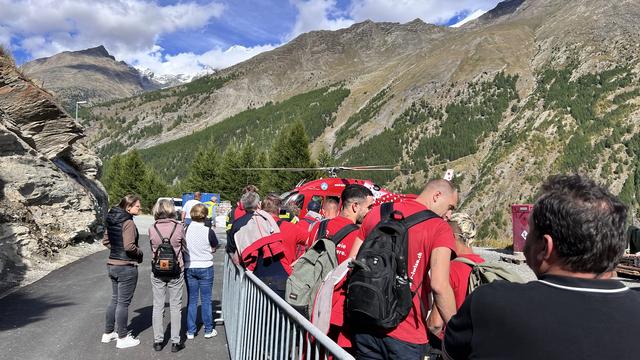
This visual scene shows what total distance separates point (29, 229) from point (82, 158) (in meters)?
8.77

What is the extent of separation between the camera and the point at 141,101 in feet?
544

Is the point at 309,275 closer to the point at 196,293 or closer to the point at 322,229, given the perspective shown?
the point at 322,229

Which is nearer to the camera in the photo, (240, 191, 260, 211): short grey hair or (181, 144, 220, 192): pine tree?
(240, 191, 260, 211): short grey hair

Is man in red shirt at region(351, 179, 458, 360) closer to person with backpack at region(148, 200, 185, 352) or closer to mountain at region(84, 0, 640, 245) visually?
person with backpack at region(148, 200, 185, 352)

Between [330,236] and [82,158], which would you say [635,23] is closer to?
[82,158]

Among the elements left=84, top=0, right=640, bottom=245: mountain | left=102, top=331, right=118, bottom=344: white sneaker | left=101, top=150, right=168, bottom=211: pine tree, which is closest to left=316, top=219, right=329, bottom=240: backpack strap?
left=102, top=331, right=118, bottom=344: white sneaker

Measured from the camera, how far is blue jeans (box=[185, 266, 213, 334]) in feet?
19.6

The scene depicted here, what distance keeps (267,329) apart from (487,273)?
5.57 feet

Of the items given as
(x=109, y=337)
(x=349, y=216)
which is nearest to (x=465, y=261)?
(x=349, y=216)

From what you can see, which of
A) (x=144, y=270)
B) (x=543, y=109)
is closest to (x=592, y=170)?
(x=543, y=109)

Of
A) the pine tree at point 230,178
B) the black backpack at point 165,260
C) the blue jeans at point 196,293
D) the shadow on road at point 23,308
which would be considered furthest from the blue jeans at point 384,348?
the pine tree at point 230,178

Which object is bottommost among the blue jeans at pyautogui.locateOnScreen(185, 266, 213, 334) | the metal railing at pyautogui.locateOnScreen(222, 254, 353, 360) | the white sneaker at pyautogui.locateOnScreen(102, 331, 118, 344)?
the white sneaker at pyautogui.locateOnScreen(102, 331, 118, 344)

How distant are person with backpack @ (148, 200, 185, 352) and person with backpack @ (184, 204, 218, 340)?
0.64ft

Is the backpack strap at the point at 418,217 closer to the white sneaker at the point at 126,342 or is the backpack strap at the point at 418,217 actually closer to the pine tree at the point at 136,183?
the white sneaker at the point at 126,342
